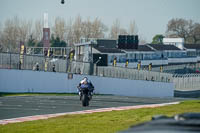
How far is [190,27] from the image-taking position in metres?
166

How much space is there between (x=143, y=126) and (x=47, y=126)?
10.8 metres

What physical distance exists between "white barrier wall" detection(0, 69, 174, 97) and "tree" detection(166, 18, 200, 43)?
344ft

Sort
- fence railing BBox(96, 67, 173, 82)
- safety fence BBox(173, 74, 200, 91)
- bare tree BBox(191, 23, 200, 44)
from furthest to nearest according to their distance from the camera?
bare tree BBox(191, 23, 200, 44), safety fence BBox(173, 74, 200, 91), fence railing BBox(96, 67, 173, 82)

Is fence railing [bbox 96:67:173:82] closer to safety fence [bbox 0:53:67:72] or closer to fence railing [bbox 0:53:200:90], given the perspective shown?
fence railing [bbox 0:53:200:90]

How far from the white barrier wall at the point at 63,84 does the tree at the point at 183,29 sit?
105m

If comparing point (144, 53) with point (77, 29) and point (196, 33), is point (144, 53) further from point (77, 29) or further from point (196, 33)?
point (196, 33)

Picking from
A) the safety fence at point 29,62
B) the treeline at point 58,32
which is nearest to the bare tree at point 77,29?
the treeline at point 58,32

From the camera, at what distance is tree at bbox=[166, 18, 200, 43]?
542 ft

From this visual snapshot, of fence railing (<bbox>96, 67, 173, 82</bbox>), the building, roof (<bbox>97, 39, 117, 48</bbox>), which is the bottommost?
fence railing (<bbox>96, 67, 173, 82</bbox>)

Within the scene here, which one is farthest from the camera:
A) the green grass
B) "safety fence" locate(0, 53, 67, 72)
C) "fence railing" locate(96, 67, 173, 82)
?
"fence railing" locate(96, 67, 173, 82)

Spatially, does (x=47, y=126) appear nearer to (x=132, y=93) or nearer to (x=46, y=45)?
(x=132, y=93)

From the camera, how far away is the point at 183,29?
547 feet

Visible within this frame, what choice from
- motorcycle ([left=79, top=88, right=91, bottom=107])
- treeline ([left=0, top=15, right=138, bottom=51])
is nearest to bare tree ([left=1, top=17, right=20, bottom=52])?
treeline ([left=0, top=15, right=138, bottom=51])

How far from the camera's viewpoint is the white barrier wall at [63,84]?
136 feet
